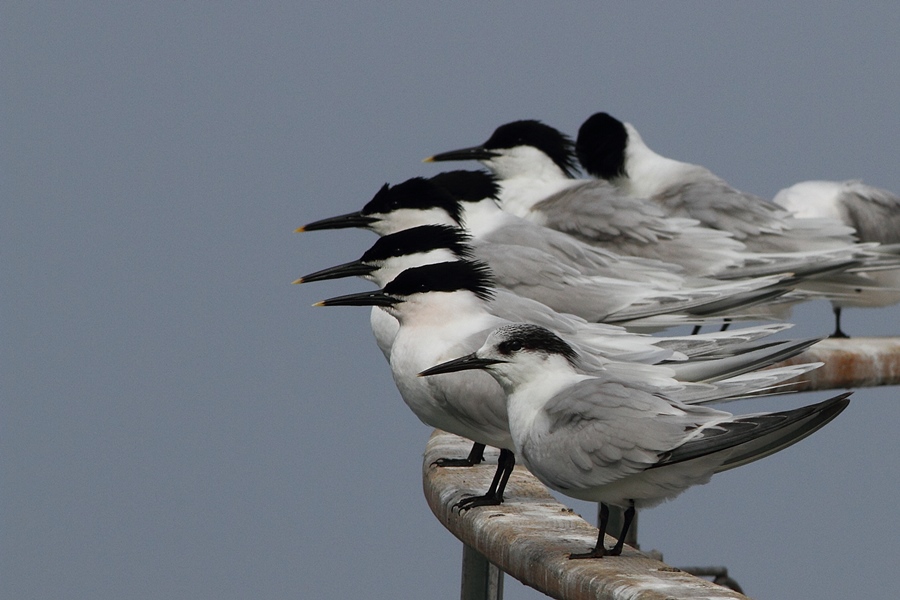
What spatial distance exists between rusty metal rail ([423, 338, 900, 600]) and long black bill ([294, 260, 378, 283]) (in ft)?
1.81

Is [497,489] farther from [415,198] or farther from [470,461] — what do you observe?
[415,198]

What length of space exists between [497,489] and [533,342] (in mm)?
585

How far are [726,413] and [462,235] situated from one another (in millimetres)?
1497

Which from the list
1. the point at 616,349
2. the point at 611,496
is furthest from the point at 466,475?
Result: the point at 611,496

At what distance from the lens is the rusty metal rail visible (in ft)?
8.50

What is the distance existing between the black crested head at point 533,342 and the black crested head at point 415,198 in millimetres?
1660

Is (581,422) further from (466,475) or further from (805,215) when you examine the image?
(805,215)

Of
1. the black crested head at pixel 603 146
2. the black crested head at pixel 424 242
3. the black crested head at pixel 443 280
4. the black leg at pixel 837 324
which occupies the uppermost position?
the black crested head at pixel 603 146

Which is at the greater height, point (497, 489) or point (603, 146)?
point (603, 146)

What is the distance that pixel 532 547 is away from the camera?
9.72ft

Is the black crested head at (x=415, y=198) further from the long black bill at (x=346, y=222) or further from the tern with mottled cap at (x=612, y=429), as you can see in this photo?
the tern with mottled cap at (x=612, y=429)

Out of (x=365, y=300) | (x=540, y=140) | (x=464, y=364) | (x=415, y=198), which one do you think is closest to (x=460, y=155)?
(x=540, y=140)

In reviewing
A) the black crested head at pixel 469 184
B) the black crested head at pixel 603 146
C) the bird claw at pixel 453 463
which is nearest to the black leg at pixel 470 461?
the bird claw at pixel 453 463

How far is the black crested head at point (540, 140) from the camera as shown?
6.19m
